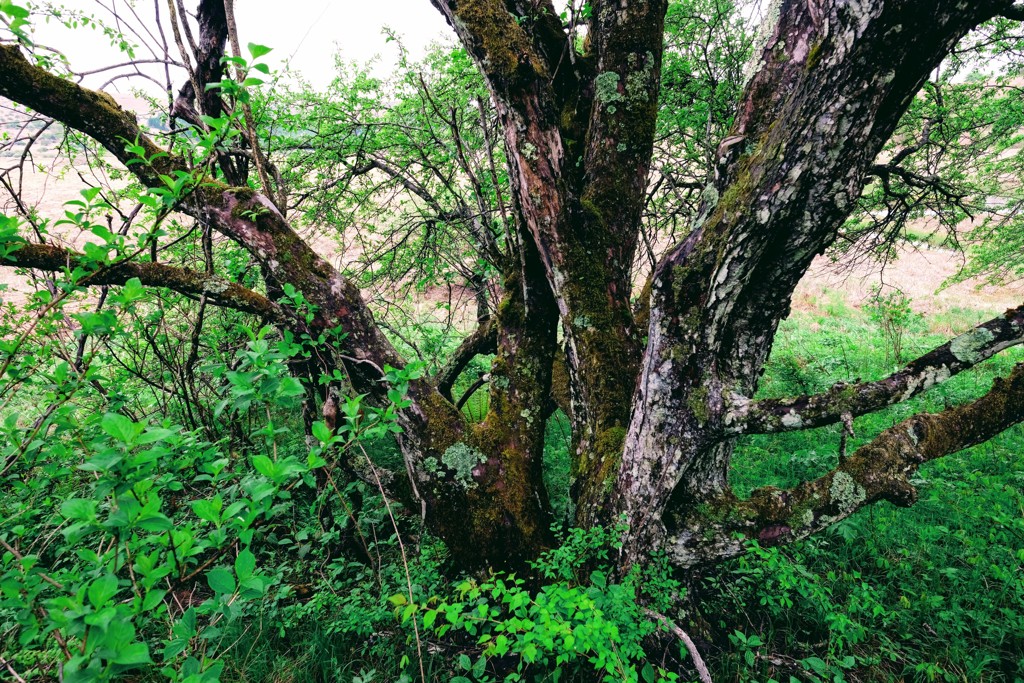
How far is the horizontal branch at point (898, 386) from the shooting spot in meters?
1.95

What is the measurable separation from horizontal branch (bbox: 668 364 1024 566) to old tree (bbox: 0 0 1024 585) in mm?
11

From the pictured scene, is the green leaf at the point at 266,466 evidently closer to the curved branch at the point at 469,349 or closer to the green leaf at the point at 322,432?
the green leaf at the point at 322,432

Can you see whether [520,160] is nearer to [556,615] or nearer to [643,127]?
[643,127]

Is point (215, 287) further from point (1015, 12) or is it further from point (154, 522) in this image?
point (1015, 12)

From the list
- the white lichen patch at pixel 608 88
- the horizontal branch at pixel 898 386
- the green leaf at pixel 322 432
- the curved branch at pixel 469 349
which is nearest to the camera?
the green leaf at pixel 322 432

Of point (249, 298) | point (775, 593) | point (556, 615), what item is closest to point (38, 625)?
point (556, 615)

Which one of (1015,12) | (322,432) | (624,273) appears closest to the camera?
(322,432)

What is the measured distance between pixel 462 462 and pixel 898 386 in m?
2.34

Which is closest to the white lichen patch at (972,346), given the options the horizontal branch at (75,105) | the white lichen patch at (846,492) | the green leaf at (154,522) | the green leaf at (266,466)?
the white lichen patch at (846,492)

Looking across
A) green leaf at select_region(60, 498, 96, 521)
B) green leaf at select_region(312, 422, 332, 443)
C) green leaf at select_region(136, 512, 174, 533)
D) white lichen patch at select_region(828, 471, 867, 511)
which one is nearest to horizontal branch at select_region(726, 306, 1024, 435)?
white lichen patch at select_region(828, 471, 867, 511)

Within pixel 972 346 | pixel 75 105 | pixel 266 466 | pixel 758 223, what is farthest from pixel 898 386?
pixel 75 105

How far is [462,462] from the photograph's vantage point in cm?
305

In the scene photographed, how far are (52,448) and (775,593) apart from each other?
138 inches

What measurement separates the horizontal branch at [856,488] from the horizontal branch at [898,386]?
0.51 meters
